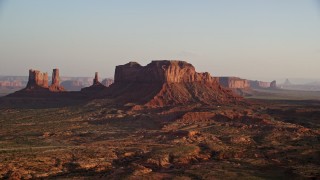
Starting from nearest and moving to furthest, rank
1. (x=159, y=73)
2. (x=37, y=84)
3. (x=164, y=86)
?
(x=164, y=86) < (x=159, y=73) < (x=37, y=84)

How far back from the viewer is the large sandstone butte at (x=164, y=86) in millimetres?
107562

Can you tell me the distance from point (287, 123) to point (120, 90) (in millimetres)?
46359

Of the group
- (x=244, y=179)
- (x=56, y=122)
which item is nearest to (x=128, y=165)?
(x=244, y=179)

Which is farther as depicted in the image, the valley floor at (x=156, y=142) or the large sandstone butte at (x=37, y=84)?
the large sandstone butte at (x=37, y=84)

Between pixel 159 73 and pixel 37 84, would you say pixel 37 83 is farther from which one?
pixel 159 73

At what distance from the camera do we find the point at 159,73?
370 feet

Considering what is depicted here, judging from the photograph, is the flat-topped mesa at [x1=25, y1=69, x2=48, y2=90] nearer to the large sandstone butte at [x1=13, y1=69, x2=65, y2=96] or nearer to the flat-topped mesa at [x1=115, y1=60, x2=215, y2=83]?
the large sandstone butte at [x1=13, y1=69, x2=65, y2=96]

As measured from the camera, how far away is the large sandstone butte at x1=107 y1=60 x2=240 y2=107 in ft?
353

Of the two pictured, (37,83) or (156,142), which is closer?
(156,142)

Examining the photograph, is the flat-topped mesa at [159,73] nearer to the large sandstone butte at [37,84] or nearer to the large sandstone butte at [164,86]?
the large sandstone butte at [164,86]

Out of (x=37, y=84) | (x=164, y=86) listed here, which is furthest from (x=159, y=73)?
(x=37, y=84)

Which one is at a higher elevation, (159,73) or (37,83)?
(159,73)

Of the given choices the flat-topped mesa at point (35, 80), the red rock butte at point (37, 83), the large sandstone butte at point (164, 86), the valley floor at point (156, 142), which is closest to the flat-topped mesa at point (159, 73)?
the large sandstone butte at point (164, 86)

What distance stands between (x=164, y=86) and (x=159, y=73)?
4.50 meters
